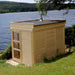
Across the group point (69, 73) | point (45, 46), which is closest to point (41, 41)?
point (45, 46)

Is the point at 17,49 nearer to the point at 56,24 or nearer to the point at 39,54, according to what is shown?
the point at 39,54

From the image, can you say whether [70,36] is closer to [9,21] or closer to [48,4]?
[48,4]

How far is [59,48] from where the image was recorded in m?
10.5

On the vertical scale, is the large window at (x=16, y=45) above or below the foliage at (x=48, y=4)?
below

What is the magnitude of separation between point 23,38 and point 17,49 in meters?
1.14

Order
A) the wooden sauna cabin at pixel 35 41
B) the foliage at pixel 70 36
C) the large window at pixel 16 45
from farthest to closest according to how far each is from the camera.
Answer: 1. the foliage at pixel 70 36
2. the large window at pixel 16 45
3. the wooden sauna cabin at pixel 35 41

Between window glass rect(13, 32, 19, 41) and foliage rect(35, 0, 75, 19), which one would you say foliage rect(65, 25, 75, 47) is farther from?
window glass rect(13, 32, 19, 41)

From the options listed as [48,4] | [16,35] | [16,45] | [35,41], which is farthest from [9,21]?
[35,41]

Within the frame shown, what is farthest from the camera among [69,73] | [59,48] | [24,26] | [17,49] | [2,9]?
[2,9]

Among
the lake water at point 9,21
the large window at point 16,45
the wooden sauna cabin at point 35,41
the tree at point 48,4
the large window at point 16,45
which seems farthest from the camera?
the lake water at point 9,21

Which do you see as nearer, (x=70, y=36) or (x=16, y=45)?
(x=16, y=45)

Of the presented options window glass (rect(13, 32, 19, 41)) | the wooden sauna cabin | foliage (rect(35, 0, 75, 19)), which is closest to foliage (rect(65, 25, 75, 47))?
foliage (rect(35, 0, 75, 19))

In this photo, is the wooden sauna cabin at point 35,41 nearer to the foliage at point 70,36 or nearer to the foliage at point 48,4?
the foliage at point 48,4

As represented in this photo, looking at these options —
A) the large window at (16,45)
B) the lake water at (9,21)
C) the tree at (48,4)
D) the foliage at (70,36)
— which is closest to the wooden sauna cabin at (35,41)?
the large window at (16,45)
